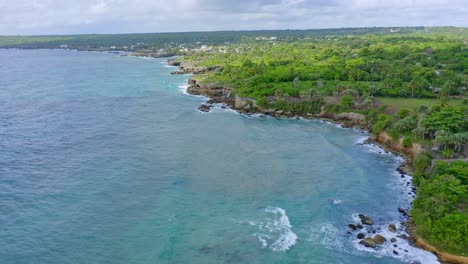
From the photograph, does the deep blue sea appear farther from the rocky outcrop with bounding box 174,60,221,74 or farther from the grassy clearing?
the rocky outcrop with bounding box 174,60,221,74

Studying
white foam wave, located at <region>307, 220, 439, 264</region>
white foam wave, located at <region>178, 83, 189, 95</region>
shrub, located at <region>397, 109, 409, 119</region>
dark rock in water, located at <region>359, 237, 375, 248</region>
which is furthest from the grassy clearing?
white foam wave, located at <region>178, 83, 189, 95</region>

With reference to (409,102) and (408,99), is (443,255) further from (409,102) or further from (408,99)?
(408,99)

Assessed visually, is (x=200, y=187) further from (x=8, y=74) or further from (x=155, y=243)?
(x=8, y=74)

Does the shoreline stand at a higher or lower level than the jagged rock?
higher

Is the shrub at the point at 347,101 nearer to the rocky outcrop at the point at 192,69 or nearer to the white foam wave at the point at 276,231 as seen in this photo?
the white foam wave at the point at 276,231

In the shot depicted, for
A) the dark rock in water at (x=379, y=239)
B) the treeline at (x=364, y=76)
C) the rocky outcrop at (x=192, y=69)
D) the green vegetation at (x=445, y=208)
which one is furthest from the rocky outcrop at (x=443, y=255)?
the rocky outcrop at (x=192, y=69)

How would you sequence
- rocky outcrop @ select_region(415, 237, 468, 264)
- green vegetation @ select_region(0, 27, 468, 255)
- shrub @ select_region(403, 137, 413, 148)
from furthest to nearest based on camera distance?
1. shrub @ select_region(403, 137, 413, 148)
2. green vegetation @ select_region(0, 27, 468, 255)
3. rocky outcrop @ select_region(415, 237, 468, 264)
